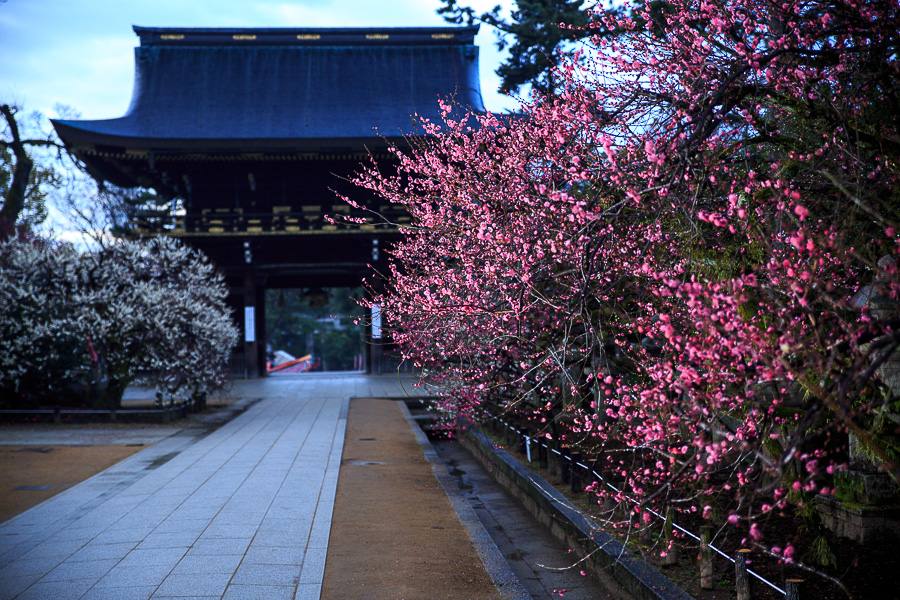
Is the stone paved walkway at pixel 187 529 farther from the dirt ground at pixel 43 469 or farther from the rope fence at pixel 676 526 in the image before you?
the rope fence at pixel 676 526

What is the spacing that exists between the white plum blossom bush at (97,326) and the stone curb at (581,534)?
23.8ft

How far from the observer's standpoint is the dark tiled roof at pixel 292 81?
2466cm

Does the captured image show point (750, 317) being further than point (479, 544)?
No

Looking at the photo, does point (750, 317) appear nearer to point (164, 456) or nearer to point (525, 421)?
point (525, 421)

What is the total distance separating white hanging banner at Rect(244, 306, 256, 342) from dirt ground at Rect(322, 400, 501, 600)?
47.5 ft

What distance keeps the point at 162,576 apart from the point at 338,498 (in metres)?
2.94

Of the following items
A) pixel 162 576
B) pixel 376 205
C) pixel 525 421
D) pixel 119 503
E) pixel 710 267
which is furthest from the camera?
pixel 376 205

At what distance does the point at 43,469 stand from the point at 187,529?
4.98 meters

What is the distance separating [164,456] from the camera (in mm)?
11273

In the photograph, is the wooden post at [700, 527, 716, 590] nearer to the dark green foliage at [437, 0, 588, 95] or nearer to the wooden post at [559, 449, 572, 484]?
the wooden post at [559, 449, 572, 484]

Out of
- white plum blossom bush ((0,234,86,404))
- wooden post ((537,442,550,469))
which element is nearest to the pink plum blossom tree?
wooden post ((537,442,550,469))

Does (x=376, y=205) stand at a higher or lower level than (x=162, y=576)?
higher

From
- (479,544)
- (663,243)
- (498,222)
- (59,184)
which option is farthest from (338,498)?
(59,184)

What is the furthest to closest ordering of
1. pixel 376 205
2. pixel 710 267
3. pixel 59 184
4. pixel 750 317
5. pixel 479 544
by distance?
pixel 59 184, pixel 376 205, pixel 479 544, pixel 710 267, pixel 750 317
